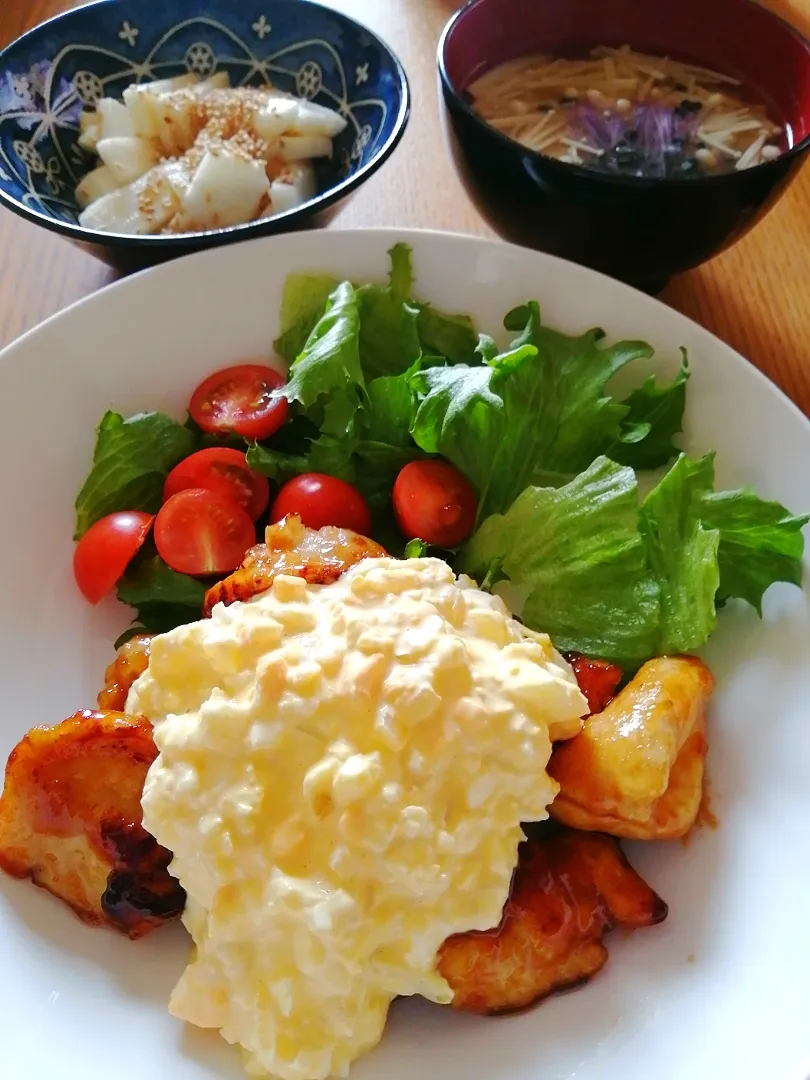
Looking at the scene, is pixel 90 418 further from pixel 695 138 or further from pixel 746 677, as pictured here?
pixel 695 138

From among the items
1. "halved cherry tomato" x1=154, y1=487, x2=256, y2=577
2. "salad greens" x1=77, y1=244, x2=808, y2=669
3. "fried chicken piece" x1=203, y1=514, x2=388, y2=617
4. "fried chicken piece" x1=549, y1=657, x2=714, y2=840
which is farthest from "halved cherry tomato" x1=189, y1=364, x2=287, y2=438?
"fried chicken piece" x1=549, y1=657, x2=714, y2=840

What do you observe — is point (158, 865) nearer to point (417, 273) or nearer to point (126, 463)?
point (126, 463)

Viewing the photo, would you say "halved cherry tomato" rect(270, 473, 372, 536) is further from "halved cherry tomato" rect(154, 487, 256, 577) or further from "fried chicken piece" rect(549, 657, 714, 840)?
"fried chicken piece" rect(549, 657, 714, 840)

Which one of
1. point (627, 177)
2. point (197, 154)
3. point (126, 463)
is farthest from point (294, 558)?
point (197, 154)

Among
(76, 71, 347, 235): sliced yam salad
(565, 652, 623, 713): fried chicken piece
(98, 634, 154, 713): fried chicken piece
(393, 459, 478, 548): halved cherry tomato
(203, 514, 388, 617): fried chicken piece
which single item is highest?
(76, 71, 347, 235): sliced yam salad

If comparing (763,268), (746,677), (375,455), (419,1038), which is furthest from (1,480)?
(763,268)

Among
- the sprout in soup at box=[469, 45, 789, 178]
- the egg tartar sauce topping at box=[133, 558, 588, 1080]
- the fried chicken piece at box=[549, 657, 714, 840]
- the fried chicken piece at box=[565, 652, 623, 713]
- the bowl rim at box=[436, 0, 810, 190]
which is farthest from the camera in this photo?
the sprout in soup at box=[469, 45, 789, 178]
